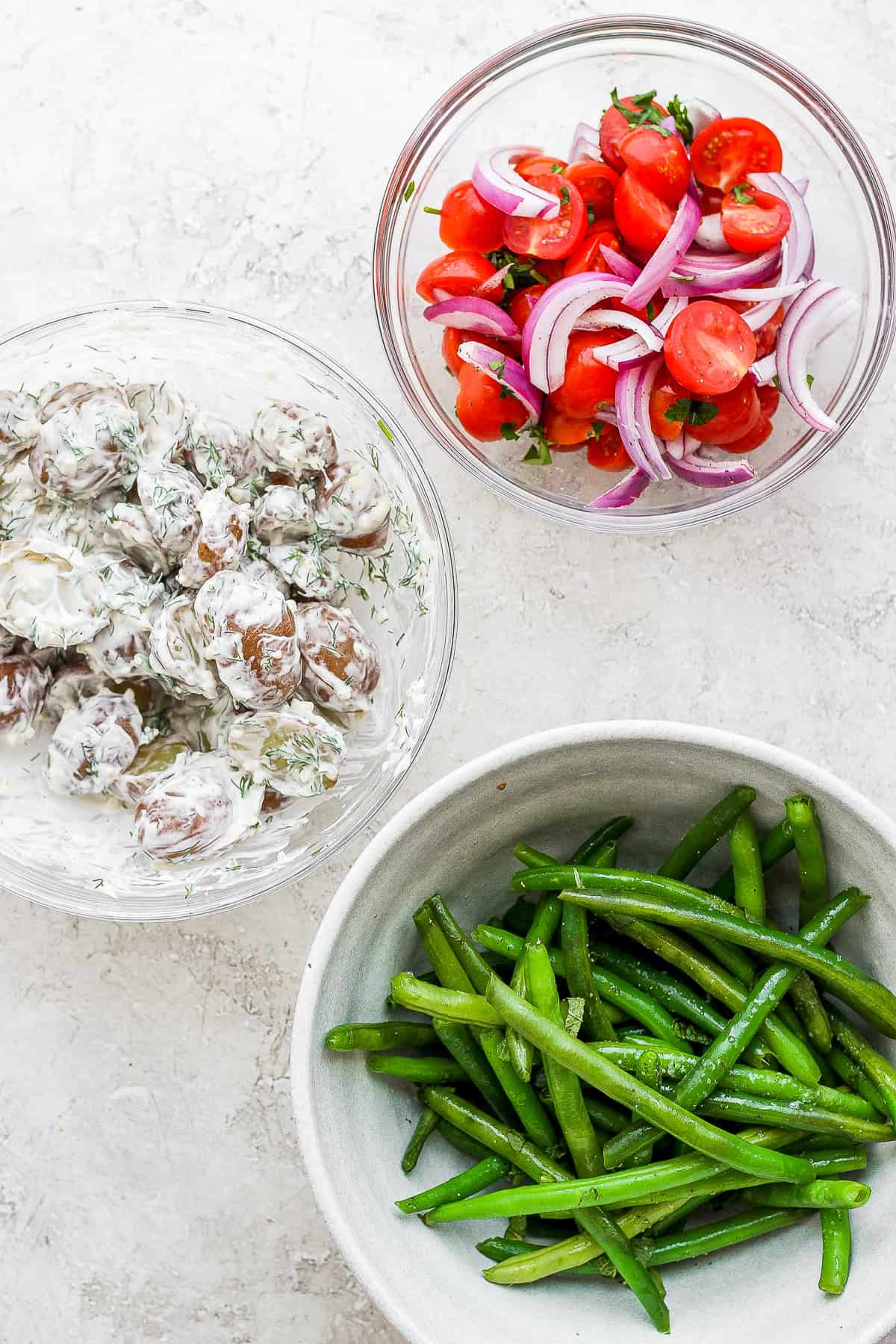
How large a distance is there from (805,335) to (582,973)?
2.53 ft

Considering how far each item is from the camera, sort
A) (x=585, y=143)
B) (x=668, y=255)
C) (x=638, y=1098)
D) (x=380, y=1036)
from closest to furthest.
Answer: (x=638, y=1098) → (x=380, y=1036) → (x=668, y=255) → (x=585, y=143)

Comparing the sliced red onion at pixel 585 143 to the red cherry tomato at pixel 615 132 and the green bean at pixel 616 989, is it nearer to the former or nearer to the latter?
the red cherry tomato at pixel 615 132

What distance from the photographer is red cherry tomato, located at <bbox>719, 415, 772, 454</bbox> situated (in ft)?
4.50

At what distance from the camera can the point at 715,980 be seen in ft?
3.76

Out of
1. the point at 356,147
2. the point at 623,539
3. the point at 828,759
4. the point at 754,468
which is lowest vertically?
the point at 828,759

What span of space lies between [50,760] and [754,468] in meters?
0.92

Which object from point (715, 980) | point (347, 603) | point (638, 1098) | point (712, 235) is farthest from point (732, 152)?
point (638, 1098)

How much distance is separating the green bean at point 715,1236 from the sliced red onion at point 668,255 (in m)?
0.97

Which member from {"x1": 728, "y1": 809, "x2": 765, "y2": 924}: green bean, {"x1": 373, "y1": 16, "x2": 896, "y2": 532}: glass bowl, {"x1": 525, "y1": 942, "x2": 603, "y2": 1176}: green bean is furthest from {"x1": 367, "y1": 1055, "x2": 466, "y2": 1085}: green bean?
{"x1": 373, "y1": 16, "x2": 896, "y2": 532}: glass bowl

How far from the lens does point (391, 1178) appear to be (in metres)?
1.18

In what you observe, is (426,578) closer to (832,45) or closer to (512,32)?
(512,32)

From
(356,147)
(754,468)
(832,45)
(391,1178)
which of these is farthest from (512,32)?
(391,1178)

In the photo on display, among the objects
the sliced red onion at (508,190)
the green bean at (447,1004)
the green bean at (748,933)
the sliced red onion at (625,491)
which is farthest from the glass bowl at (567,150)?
the green bean at (447,1004)

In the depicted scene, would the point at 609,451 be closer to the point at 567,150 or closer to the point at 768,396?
the point at 768,396
